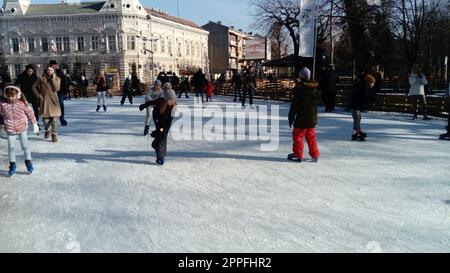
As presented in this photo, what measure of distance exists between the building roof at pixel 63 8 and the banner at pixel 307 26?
49.6 meters

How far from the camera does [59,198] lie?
4336 mm

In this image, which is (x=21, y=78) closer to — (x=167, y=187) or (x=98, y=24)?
(x=167, y=187)

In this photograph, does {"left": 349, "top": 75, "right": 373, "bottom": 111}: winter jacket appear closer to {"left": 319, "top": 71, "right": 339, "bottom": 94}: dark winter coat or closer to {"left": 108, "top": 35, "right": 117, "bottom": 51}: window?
{"left": 319, "top": 71, "right": 339, "bottom": 94}: dark winter coat

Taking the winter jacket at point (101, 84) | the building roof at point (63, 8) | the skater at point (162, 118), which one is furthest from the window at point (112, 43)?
the skater at point (162, 118)

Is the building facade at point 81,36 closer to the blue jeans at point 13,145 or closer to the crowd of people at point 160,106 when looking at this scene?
the crowd of people at point 160,106

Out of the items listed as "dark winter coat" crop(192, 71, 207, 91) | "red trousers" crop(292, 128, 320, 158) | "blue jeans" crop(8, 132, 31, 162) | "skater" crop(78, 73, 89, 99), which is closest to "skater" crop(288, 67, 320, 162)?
"red trousers" crop(292, 128, 320, 158)

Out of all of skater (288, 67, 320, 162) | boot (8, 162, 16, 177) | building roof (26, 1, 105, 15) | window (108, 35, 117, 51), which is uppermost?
building roof (26, 1, 105, 15)

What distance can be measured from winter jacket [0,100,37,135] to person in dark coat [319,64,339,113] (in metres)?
9.85

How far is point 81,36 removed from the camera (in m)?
53.7

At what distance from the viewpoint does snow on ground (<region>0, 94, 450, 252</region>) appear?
10.4 feet

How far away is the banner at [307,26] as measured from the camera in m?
10.6
